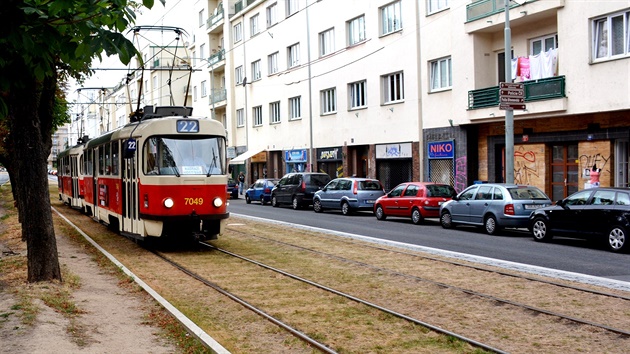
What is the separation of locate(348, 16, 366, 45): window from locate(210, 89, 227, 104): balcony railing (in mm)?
22075

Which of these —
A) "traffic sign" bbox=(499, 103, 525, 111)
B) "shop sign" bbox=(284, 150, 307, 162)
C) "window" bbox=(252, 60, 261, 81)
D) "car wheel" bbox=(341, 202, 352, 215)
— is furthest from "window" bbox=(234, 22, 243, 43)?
"traffic sign" bbox=(499, 103, 525, 111)

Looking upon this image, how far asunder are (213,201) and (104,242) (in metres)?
4.47

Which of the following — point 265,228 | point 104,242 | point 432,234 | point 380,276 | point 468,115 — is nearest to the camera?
point 380,276

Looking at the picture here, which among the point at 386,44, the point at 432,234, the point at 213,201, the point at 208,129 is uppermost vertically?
the point at 386,44

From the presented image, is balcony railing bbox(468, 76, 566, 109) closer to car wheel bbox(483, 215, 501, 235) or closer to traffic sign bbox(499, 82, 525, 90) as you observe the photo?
traffic sign bbox(499, 82, 525, 90)

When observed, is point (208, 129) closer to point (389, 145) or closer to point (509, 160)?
point (509, 160)

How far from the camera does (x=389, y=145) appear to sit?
34.2 m

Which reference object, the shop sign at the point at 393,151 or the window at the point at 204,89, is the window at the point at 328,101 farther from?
the window at the point at 204,89

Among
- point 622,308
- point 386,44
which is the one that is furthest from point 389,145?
point 622,308

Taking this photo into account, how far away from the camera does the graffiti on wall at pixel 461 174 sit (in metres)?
29.0

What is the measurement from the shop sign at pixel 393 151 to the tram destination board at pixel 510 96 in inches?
438

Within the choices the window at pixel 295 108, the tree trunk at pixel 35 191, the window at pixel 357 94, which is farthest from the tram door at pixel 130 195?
the window at pixel 295 108

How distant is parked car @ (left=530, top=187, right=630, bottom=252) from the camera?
14859 millimetres

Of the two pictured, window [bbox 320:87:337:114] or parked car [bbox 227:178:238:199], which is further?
parked car [bbox 227:178:238:199]
